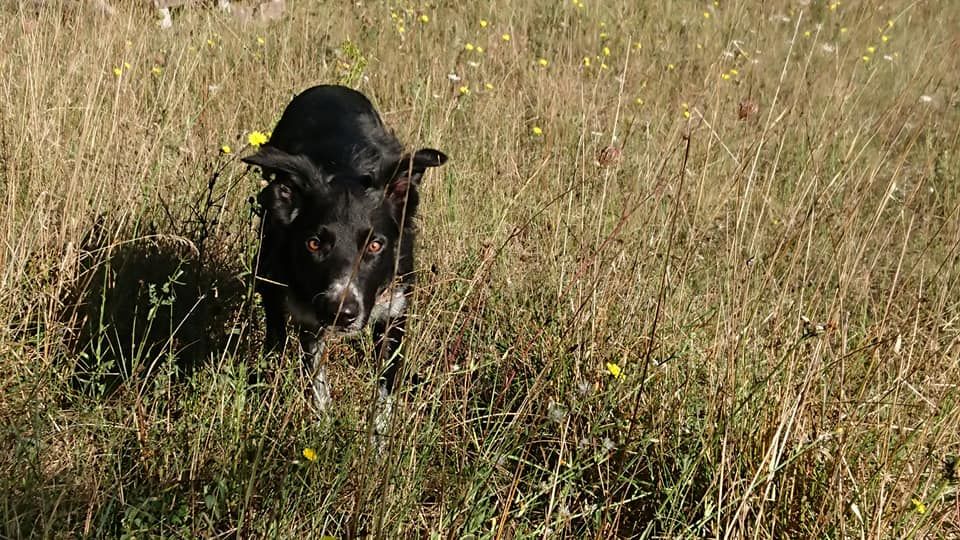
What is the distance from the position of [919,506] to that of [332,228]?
1.96 meters

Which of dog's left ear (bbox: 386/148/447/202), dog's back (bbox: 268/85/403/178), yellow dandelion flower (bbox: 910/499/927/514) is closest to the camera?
yellow dandelion flower (bbox: 910/499/927/514)

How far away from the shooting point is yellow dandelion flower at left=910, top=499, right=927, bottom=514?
1.96m

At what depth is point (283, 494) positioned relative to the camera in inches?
74.2

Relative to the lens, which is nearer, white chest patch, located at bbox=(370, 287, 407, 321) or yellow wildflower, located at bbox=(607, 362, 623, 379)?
yellow wildflower, located at bbox=(607, 362, 623, 379)

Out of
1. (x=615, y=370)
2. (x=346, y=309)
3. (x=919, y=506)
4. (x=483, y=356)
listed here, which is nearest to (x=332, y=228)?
(x=346, y=309)

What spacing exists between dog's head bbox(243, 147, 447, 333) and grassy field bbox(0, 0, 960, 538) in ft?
0.67

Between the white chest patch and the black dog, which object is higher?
the black dog

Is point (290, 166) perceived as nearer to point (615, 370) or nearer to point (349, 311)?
point (349, 311)

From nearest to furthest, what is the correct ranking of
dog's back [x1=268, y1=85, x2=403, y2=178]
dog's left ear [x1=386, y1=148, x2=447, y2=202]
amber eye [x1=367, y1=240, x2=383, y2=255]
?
1. dog's left ear [x1=386, y1=148, x2=447, y2=202]
2. amber eye [x1=367, y1=240, x2=383, y2=255]
3. dog's back [x1=268, y1=85, x2=403, y2=178]

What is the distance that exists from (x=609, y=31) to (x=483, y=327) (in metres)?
4.18

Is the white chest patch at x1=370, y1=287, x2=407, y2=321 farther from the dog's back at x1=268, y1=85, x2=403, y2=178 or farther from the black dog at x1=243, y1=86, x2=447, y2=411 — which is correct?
the dog's back at x1=268, y1=85, x2=403, y2=178

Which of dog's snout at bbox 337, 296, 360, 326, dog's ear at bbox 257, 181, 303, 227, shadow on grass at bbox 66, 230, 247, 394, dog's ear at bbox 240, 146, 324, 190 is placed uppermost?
dog's ear at bbox 240, 146, 324, 190

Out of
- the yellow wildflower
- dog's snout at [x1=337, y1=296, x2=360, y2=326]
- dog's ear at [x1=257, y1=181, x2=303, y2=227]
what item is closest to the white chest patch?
dog's snout at [x1=337, y1=296, x2=360, y2=326]

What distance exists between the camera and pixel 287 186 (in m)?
3.02
